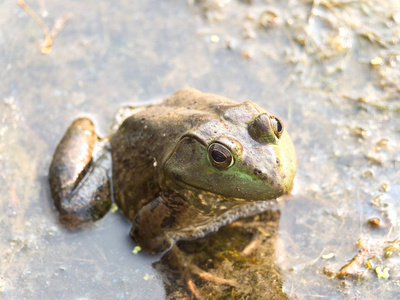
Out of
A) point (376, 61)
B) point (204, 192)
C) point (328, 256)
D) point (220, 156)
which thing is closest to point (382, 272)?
point (328, 256)

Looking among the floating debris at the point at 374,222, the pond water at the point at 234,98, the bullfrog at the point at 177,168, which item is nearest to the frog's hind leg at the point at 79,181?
the bullfrog at the point at 177,168

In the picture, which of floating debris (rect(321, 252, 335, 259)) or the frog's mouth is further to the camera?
floating debris (rect(321, 252, 335, 259))

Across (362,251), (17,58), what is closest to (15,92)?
(17,58)

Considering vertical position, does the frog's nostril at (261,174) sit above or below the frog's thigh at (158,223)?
above

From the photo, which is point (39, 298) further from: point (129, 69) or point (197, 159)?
point (129, 69)

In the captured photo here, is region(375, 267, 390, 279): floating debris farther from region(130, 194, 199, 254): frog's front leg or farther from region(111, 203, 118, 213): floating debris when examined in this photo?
region(111, 203, 118, 213): floating debris

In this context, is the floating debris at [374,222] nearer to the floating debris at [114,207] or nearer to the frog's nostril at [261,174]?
the frog's nostril at [261,174]

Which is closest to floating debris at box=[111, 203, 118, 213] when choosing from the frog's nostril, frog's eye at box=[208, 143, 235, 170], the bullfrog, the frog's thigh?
the bullfrog
